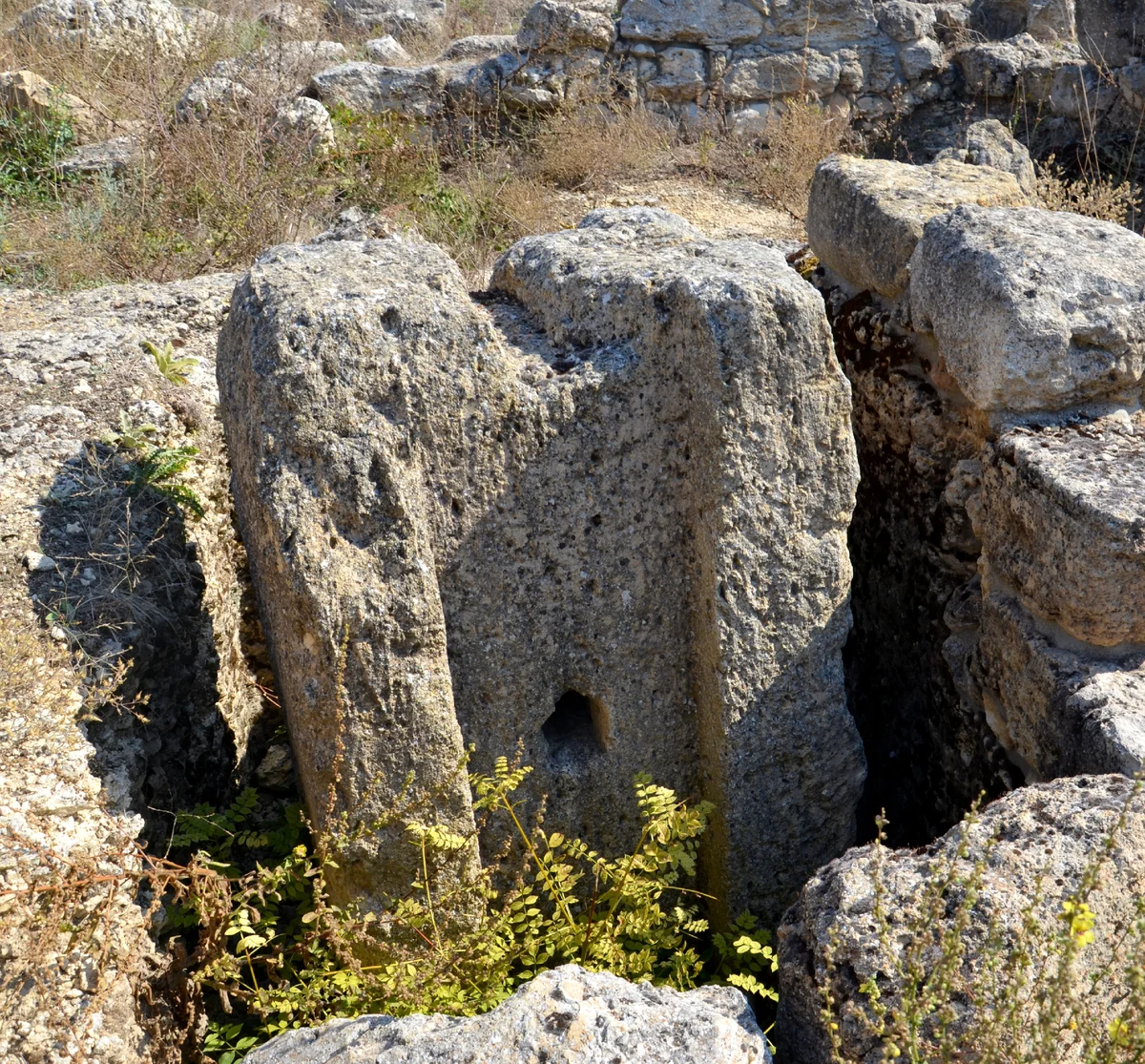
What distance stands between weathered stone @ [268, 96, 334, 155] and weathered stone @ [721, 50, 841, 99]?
3.29 metres

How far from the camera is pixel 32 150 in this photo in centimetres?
634

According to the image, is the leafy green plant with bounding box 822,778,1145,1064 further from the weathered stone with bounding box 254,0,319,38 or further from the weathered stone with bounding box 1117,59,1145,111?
the weathered stone with bounding box 254,0,319,38

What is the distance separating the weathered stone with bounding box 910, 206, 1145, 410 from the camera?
2.48 metres

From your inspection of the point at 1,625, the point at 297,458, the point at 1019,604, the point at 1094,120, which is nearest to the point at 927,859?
the point at 1019,604

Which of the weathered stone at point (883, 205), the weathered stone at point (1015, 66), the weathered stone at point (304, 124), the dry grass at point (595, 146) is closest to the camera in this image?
the weathered stone at point (883, 205)

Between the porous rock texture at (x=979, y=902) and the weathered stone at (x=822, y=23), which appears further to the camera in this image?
the weathered stone at (x=822, y=23)

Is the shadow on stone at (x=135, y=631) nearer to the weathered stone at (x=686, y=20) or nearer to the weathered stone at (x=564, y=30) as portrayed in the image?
the weathered stone at (x=564, y=30)

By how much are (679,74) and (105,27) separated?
13.8 feet

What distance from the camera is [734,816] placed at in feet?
8.32

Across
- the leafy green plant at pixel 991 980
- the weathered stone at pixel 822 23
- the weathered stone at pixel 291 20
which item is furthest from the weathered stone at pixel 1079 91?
the leafy green plant at pixel 991 980

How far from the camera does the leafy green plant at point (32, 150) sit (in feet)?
19.6

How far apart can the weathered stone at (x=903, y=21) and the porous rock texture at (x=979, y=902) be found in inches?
321

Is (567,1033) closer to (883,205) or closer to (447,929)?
(447,929)

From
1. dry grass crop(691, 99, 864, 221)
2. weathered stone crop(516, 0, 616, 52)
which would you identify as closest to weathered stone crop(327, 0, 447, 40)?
weathered stone crop(516, 0, 616, 52)
